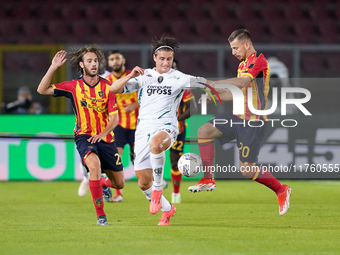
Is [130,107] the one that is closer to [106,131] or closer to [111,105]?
[111,105]

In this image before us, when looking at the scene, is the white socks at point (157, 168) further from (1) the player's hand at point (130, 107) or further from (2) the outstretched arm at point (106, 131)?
(1) the player's hand at point (130, 107)

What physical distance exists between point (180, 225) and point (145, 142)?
3.04 ft

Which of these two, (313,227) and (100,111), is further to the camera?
(100,111)

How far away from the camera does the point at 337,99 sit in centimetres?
1138

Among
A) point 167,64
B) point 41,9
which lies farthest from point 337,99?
point 41,9

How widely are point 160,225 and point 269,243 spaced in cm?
146

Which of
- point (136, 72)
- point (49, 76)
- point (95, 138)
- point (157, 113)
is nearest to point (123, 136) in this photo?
point (95, 138)

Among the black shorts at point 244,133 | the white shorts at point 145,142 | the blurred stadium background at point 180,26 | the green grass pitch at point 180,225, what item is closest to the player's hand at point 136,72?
the white shorts at point 145,142

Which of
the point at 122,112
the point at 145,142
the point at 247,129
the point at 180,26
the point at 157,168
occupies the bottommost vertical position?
the point at 157,168

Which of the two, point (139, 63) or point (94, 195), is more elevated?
A: point (139, 63)

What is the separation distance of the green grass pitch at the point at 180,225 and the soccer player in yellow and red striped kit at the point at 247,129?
1.56 feet

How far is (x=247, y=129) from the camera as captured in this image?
6.40 m

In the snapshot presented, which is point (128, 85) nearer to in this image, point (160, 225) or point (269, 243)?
point (160, 225)

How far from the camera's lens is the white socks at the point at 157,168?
19.9 ft
